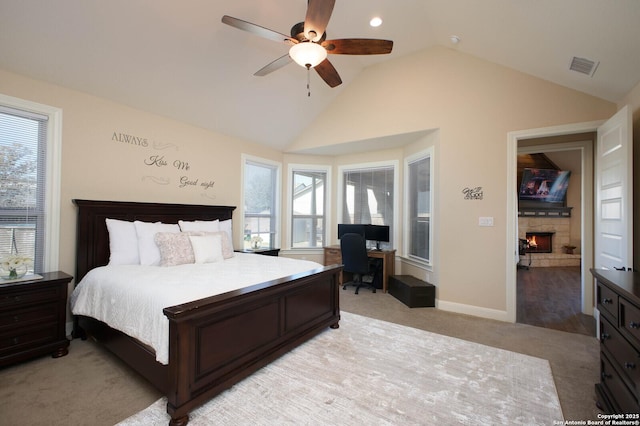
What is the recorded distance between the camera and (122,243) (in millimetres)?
2865

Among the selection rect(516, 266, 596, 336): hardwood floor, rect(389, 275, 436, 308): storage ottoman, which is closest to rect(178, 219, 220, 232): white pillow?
rect(389, 275, 436, 308): storage ottoman

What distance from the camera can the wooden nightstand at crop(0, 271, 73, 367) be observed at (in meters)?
2.13

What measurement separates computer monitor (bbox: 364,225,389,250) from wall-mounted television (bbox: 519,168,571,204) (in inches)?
214

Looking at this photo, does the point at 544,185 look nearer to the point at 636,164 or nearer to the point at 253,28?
the point at 636,164

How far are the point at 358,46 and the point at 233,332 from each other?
2.49 meters

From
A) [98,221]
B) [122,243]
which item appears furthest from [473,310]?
[98,221]

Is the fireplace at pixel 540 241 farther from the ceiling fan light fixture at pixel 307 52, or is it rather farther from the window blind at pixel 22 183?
the window blind at pixel 22 183

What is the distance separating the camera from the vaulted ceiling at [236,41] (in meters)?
2.24

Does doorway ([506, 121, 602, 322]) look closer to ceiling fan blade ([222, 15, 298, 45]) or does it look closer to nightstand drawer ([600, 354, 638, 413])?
nightstand drawer ([600, 354, 638, 413])

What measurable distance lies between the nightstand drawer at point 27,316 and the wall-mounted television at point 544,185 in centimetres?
970

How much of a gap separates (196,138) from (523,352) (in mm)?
4614

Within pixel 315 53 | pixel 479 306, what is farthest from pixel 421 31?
pixel 479 306

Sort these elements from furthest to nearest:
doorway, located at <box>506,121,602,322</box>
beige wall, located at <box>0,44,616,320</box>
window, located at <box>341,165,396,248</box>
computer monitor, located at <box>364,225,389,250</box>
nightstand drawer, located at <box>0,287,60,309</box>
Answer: window, located at <box>341,165,396,248</box>
computer monitor, located at <box>364,225,389,250</box>
doorway, located at <box>506,121,602,322</box>
beige wall, located at <box>0,44,616,320</box>
nightstand drawer, located at <box>0,287,60,309</box>

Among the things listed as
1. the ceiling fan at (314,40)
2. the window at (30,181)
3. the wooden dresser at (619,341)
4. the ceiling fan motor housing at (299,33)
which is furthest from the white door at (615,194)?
the window at (30,181)
